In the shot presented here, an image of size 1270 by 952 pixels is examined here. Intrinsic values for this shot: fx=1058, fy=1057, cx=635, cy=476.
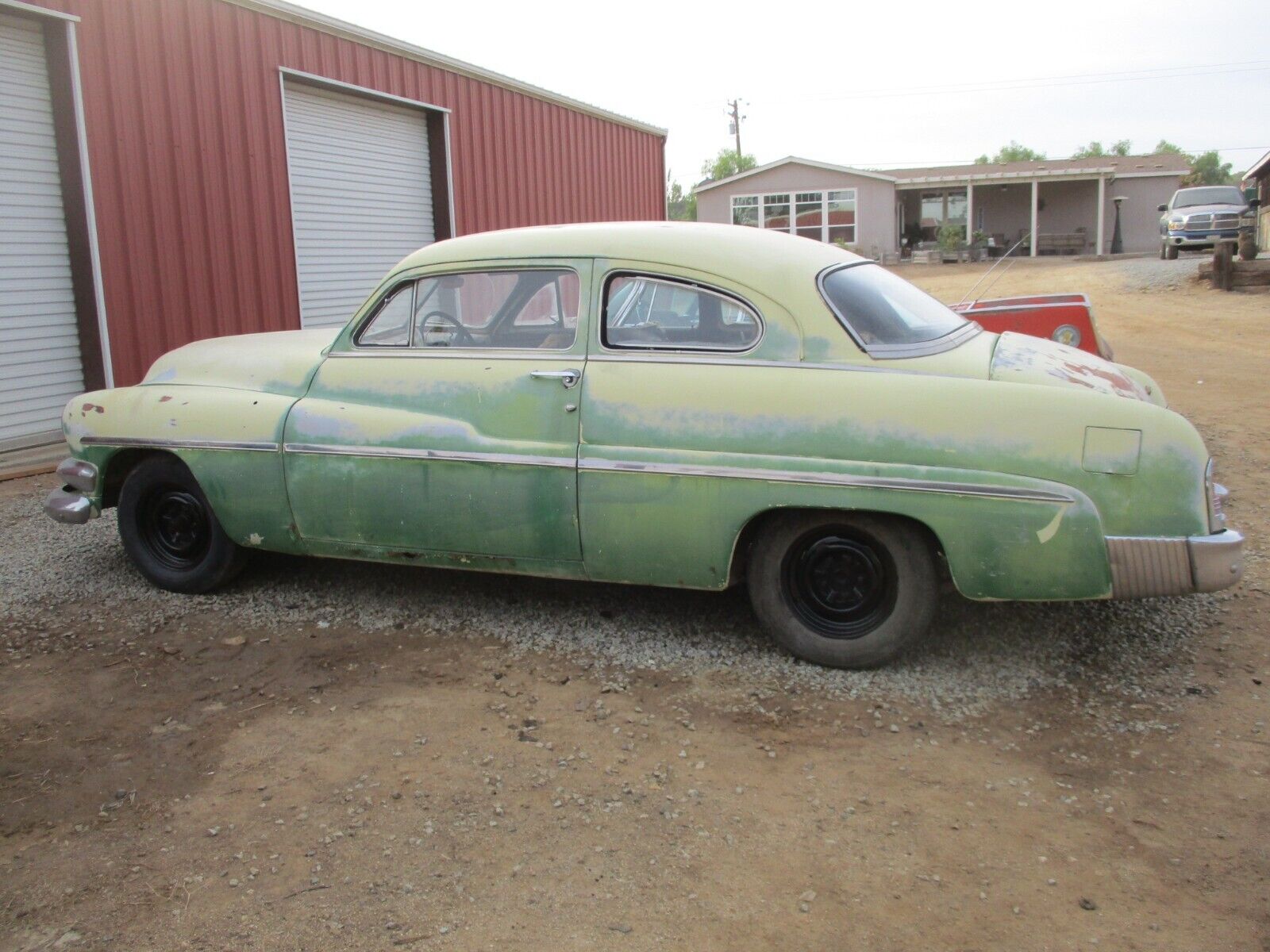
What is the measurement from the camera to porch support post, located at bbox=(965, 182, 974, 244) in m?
34.9

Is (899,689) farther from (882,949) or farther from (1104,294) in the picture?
(1104,294)

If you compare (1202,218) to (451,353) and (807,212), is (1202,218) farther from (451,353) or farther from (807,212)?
(451,353)

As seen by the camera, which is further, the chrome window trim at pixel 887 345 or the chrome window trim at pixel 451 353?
the chrome window trim at pixel 451 353

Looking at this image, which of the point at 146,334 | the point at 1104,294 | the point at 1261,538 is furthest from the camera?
the point at 1104,294

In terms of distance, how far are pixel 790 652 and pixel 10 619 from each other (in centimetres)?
334

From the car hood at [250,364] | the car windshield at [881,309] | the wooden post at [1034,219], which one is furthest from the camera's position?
the wooden post at [1034,219]

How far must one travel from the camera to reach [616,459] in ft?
12.8

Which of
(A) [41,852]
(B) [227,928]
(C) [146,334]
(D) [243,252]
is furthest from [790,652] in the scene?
(D) [243,252]

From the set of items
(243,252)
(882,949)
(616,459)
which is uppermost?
(243,252)

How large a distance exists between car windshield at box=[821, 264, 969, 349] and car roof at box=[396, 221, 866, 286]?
10 cm

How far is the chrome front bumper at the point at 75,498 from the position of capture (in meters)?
4.78

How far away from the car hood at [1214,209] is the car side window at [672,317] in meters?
27.4

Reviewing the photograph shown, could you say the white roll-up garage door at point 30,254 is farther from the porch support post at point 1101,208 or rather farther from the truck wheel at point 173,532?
the porch support post at point 1101,208

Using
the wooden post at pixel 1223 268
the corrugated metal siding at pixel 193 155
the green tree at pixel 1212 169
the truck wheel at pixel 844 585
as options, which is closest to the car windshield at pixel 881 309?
the truck wheel at pixel 844 585
